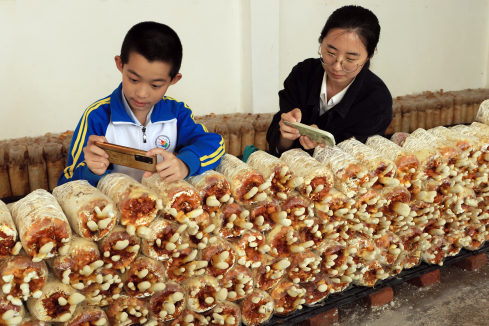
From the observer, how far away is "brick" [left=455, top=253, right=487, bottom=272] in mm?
2559

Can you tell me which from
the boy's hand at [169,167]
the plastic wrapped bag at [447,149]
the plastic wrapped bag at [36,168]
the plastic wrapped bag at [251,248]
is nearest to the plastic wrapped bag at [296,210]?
the plastic wrapped bag at [251,248]

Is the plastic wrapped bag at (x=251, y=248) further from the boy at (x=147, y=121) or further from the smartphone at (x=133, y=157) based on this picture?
the smartphone at (x=133, y=157)

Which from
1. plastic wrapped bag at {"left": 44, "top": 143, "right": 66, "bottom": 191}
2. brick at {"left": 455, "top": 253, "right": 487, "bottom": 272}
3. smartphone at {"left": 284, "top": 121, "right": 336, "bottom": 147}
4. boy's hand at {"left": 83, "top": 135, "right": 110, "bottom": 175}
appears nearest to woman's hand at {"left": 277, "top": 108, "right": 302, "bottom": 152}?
smartphone at {"left": 284, "top": 121, "right": 336, "bottom": 147}

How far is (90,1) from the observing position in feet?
11.8

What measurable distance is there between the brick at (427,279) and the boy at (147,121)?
1.49m

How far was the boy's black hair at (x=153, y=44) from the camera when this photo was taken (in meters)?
1.59

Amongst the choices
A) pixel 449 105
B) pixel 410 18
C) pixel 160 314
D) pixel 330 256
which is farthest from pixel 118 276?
pixel 410 18

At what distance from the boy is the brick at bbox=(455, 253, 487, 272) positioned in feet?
6.10

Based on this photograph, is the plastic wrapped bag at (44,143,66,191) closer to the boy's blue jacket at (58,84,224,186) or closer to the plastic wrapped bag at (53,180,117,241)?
the boy's blue jacket at (58,84,224,186)

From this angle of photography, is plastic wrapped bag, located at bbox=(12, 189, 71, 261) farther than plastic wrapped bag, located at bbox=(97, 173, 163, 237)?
No

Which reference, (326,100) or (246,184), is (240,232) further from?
(326,100)

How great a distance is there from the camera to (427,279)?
2385 millimetres

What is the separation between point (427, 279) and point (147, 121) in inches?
73.1

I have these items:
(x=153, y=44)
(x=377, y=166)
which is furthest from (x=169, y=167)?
(x=377, y=166)
